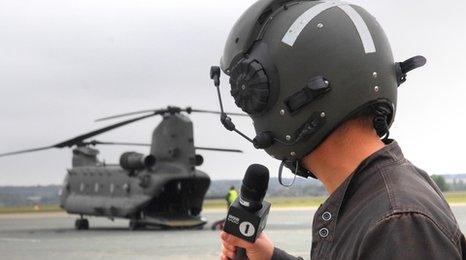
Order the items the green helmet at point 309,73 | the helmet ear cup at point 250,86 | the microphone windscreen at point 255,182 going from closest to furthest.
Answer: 1. the green helmet at point 309,73
2. the helmet ear cup at point 250,86
3. the microphone windscreen at point 255,182

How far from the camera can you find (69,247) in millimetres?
16156

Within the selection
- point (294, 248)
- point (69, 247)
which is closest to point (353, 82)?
point (294, 248)

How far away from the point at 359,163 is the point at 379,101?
0.27 meters

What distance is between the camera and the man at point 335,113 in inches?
61.4

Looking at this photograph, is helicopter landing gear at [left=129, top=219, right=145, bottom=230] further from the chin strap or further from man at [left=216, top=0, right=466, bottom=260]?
the chin strap

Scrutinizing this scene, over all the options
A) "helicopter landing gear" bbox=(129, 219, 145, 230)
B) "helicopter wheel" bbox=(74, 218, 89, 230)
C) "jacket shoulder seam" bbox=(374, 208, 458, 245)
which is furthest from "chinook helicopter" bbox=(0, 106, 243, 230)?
"jacket shoulder seam" bbox=(374, 208, 458, 245)

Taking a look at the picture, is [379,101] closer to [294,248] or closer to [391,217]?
[391,217]

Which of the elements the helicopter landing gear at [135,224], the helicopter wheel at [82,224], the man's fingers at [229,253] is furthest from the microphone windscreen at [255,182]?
the helicopter wheel at [82,224]

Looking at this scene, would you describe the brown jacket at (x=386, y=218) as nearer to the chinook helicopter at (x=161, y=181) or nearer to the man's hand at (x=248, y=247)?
the man's hand at (x=248, y=247)

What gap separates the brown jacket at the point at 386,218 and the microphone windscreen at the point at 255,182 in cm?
38

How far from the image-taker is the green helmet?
1.95 metres

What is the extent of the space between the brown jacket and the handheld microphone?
1.14ft

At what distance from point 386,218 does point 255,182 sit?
78cm

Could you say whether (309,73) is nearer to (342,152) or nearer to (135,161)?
(342,152)
